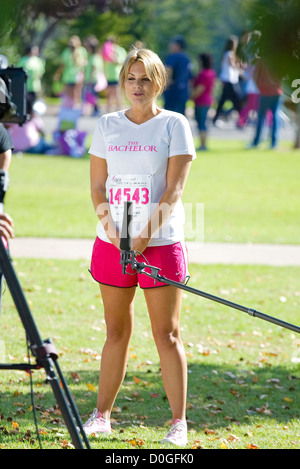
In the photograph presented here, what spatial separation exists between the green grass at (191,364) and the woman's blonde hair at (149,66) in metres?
1.84

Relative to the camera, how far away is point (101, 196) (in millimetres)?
3953

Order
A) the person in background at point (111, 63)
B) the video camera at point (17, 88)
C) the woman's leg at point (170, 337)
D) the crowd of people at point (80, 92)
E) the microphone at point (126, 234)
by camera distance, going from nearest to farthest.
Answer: the microphone at point (126, 234), the video camera at point (17, 88), the woman's leg at point (170, 337), the crowd of people at point (80, 92), the person in background at point (111, 63)

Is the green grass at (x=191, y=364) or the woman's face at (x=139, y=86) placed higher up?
the woman's face at (x=139, y=86)

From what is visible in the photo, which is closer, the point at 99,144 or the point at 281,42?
the point at 281,42

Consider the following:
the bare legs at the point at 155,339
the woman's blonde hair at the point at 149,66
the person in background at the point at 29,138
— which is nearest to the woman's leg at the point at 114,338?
the bare legs at the point at 155,339

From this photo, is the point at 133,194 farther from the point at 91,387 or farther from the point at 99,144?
the point at 91,387

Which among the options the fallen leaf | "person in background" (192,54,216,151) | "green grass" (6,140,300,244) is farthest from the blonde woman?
"person in background" (192,54,216,151)

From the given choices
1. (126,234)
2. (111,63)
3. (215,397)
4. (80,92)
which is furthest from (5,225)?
(111,63)

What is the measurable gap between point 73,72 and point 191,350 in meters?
13.1

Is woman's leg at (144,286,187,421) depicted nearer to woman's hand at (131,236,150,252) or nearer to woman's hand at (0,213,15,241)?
woman's hand at (131,236,150,252)

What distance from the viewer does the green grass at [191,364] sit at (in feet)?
14.1

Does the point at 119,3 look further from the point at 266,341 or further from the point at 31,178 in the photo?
the point at 31,178

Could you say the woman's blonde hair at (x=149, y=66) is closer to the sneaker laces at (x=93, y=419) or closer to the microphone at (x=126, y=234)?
the microphone at (x=126, y=234)
